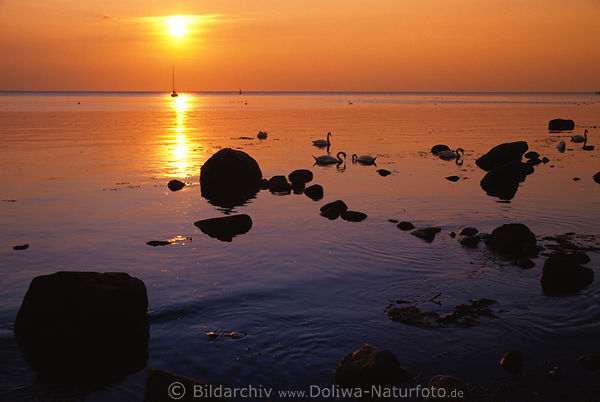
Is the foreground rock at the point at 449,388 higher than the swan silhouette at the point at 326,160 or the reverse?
the reverse

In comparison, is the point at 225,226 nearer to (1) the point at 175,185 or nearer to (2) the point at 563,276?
(1) the point at 175,185

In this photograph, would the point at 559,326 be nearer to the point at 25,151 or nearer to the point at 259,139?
the point at 25,151

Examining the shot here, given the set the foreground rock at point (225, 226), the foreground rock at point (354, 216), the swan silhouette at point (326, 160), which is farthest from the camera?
the swan silhouette at point (326, 160)

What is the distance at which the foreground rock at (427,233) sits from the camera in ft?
47.6

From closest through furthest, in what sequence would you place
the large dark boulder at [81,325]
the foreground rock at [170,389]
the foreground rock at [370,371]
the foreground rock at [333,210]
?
the foreground rock at [170,389] < the foreground rock at [370,371] < the large dark boulder at [81,325] < the foreground rock at [333,210]

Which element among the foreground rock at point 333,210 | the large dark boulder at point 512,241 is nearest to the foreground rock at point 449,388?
the large dark boulder at point 512,241

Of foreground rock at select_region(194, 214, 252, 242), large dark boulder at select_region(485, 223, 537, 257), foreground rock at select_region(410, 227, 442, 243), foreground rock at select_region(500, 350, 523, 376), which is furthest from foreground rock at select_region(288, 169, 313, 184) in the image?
foreground rock at select_region(500, 350, 523, 376)

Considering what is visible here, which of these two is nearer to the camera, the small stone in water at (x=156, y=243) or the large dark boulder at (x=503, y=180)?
the small stone in water at (x=156, y=243)

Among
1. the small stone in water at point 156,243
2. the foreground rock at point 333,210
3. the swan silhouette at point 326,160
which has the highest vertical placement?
the swan silhouette at point 326,160

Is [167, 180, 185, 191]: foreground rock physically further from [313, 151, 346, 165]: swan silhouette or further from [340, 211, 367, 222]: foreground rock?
[313, 151, 346, 165]: swan silhouette

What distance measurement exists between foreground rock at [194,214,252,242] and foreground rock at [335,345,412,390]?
331 inches

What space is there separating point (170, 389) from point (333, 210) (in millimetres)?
11505

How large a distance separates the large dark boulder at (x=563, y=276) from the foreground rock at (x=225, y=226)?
8.15 meters

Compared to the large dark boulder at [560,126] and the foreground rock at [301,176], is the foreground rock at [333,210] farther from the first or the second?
the large dark boulder at [560,126]
